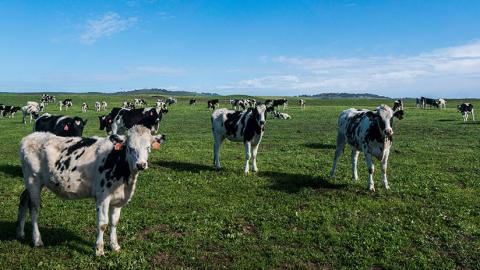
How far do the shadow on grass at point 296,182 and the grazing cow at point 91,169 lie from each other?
7774mm

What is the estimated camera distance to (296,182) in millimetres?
17250

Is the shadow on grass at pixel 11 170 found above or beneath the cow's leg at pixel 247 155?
beneath

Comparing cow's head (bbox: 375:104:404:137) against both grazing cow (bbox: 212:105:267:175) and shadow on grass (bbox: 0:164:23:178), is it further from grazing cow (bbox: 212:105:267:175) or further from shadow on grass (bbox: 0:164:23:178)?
shadow on grass (bbox: 0:164:23:178)

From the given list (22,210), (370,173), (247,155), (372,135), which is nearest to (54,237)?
(22,210)

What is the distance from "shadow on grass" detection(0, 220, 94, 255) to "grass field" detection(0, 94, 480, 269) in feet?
0.09

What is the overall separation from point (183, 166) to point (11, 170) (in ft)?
26.5

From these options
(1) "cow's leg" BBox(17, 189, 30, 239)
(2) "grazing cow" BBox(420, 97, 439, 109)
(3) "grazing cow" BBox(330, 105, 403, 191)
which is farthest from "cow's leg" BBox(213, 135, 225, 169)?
(2) "grazing cow" BBox(420, 97, 439, 109)

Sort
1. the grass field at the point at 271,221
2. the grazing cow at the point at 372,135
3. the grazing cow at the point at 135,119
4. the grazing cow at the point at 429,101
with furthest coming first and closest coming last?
the grazing cow at the point at 429,101 < the grazing cow at the point at 135,119 < the grazing cow at the point at 372,135 < the grass field at the point at 271,221

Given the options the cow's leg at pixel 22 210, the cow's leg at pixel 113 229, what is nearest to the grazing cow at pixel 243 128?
the cow's leg at pixel 113 229

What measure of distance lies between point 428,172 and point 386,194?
17.2 ft

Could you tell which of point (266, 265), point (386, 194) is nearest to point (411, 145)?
point (386, 194)

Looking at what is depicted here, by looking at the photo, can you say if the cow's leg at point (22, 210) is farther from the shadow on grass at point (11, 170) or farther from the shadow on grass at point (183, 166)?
the shadow on grass at point (183, 166)

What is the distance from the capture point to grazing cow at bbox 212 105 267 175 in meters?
19.3

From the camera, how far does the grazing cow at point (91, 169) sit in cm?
951
